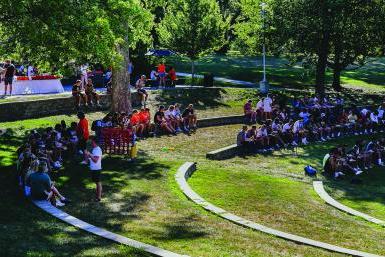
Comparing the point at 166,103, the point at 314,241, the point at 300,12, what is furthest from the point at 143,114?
the point at 300,12

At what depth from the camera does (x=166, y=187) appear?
19.1 meters

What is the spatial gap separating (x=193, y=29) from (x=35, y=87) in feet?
40.5

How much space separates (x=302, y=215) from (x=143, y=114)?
36.3 ft

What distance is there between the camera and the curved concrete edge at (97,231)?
40.5 ft

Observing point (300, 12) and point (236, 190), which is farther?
point (300, 12)

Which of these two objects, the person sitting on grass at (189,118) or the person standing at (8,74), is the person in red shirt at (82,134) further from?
the person standing at (8,74)

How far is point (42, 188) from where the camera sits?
1588 centimetres

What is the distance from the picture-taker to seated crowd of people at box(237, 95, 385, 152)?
27.9m

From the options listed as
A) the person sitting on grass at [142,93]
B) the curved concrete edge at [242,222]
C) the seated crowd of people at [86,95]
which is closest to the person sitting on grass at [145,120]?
the seated crowd of people at [86,95]

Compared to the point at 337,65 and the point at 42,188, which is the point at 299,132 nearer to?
the point at 337,65

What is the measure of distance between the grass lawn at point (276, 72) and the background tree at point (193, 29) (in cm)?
794

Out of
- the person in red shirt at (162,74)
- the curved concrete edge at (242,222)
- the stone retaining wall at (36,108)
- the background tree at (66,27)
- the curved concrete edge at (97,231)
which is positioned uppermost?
the background tree at (66,27)

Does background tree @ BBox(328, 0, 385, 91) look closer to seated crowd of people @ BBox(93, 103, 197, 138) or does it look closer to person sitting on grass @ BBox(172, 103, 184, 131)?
seated crowd of people @ BBox(93, 103, 197, 138)

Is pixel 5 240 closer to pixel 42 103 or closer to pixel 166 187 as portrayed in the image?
pixel 166 187
